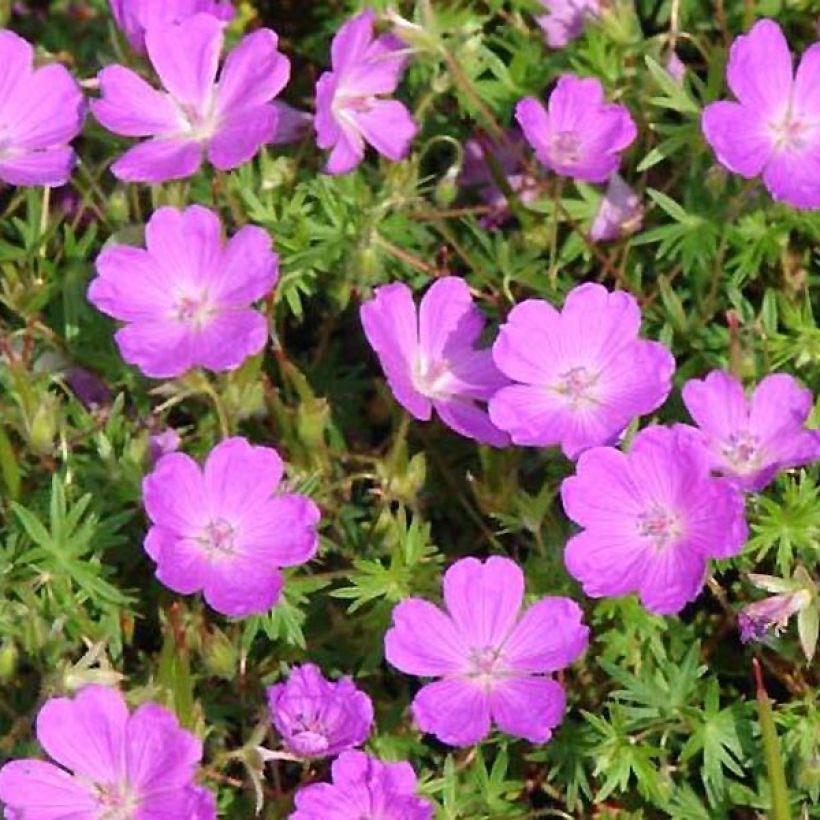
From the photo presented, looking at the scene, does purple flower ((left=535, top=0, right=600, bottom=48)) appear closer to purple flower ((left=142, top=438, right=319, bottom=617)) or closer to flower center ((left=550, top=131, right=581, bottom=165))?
flower center ((left=550, top=131, right=581, bottom=165))

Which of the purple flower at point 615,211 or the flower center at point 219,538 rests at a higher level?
the purple flower at point 615,211

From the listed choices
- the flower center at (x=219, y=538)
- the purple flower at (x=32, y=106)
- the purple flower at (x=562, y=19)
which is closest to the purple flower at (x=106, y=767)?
the flower center at (x=219, y=538)

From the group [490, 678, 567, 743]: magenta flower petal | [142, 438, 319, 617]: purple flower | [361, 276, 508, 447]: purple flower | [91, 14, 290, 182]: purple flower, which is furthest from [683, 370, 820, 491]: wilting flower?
[91, 14, 290, 182]: purple flower

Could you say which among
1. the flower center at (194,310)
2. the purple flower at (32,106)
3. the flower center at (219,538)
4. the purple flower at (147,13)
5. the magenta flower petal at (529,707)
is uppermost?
the purple flower at (147,13)

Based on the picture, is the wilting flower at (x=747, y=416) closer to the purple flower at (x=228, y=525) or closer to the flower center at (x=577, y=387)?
the flower center at (x=577, y=387)

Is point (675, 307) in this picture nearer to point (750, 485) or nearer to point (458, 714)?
point (750, 485)

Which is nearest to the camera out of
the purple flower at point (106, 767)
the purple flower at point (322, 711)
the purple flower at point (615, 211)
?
the purple flower at point (106, 767)
